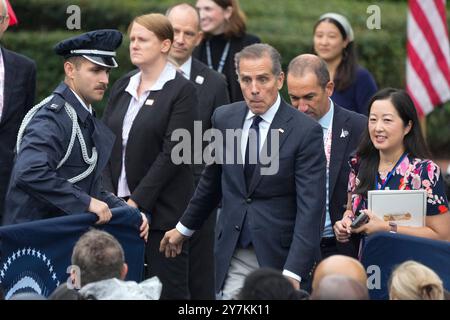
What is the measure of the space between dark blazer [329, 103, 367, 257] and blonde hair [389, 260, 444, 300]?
6.66 feet

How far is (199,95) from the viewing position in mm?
10156

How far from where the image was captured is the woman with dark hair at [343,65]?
10.2 m

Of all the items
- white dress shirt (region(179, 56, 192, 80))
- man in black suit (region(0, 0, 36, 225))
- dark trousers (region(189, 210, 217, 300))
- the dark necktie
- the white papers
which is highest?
white dress shirt (region(179, 56, 192, 80))

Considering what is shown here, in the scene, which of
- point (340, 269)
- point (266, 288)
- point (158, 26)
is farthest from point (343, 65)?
point (266, 288)

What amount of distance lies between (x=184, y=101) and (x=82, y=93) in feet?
4.66

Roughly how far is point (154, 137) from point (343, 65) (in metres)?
1.92

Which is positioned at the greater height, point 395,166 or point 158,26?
point 158,26

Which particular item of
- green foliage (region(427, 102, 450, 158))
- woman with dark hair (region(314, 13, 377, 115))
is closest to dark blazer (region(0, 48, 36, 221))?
woman with dark hair (region(314, 13, 377, 115))

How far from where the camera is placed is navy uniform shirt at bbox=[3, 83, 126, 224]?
24.6 ft

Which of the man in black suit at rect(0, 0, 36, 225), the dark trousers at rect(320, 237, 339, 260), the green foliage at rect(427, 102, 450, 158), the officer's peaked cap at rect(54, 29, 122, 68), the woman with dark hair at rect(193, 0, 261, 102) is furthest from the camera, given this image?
the green foliage at rect(427, 102, 450, 158)

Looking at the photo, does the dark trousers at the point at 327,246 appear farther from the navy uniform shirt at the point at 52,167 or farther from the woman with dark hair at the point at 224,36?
the woman with dark hair at the point at 224,36

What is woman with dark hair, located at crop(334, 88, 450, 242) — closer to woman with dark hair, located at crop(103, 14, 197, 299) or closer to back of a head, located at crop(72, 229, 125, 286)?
woman with dark hair, located at crop(103, 14, 197, 299)

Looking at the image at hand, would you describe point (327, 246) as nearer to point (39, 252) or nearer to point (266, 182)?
point (266, 182)

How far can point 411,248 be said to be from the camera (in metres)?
7.38
